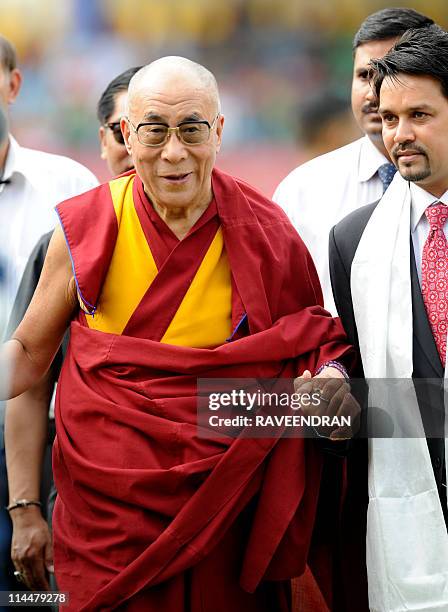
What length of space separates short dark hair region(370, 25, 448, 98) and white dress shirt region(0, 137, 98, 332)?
4.25ft

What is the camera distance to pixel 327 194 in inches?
139

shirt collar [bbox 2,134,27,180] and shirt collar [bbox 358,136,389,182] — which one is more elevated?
shirt collar [bbox 2,134,27,180]

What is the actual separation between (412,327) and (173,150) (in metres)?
0.70

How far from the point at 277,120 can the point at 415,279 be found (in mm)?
2920

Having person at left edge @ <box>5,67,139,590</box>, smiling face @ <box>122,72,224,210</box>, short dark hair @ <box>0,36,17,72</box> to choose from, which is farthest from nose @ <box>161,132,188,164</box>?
short dark hair @ <box>0,36,17,72</box>

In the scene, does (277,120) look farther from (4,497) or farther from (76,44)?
(4,497)

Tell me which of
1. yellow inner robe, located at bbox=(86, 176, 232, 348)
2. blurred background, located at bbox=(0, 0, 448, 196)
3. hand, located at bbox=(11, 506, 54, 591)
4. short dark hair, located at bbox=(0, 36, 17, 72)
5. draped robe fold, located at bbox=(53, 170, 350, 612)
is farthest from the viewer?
blurred background, located at bbox=(0, 0, 448, 196)

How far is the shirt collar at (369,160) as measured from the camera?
3.50 meters

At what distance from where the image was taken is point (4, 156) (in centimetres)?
368

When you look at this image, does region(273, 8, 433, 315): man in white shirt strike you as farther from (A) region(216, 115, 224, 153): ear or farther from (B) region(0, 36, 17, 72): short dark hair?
(B) region(0, 36, 17, 72): short dark hair

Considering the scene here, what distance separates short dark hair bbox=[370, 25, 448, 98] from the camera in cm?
264

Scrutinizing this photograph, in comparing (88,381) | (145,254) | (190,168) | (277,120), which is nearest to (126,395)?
(88,381)

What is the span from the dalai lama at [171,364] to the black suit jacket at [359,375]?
0.12m

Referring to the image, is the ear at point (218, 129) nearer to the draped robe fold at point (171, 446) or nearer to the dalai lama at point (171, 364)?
the dalai lama at point (171, 364)
